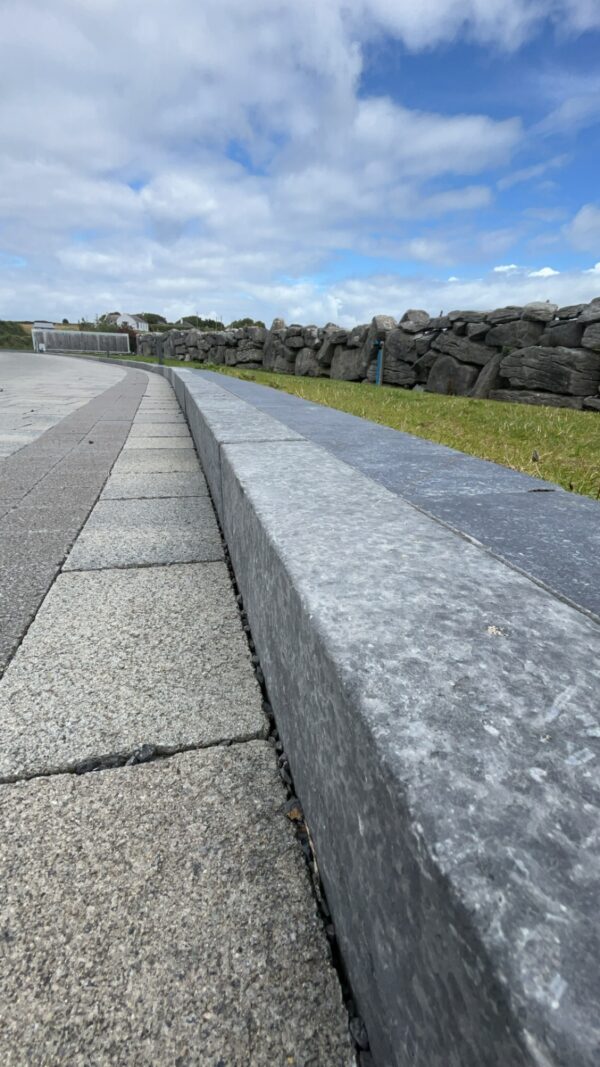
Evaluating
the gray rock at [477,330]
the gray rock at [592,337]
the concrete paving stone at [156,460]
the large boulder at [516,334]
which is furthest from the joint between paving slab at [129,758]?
the gray rock at [477,330]

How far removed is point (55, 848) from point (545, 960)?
80cm

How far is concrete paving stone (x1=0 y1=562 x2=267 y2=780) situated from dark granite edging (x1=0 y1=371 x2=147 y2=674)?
8 cm

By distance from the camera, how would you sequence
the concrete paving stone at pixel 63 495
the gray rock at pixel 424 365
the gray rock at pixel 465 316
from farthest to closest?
1. the gray rock at pixel 424 365
2. the gray rock at pixel 465 316
3. the concrete paving stone at pixel 63 495

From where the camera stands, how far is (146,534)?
2.34m

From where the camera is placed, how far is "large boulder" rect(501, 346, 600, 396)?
7766 mm

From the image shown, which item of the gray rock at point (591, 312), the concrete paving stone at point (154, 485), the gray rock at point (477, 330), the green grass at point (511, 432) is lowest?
the concrete paving stone at point (154, 485)

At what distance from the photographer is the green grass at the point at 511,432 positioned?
3.36 m

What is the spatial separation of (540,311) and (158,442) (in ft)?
22.7

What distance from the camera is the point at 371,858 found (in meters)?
0.59

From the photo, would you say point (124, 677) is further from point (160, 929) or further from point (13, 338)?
point (13, 338)

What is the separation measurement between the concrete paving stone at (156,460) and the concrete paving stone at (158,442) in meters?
0.14

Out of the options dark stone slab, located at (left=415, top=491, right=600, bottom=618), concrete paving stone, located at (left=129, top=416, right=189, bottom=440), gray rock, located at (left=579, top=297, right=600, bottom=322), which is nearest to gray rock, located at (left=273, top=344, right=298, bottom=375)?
gray rock, located at (left=579, top=297, right=600, bottom=322)

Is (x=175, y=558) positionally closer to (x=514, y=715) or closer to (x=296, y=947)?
(x=296, y=947)

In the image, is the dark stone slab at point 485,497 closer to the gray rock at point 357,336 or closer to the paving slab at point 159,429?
the paving slab at point 159,429
